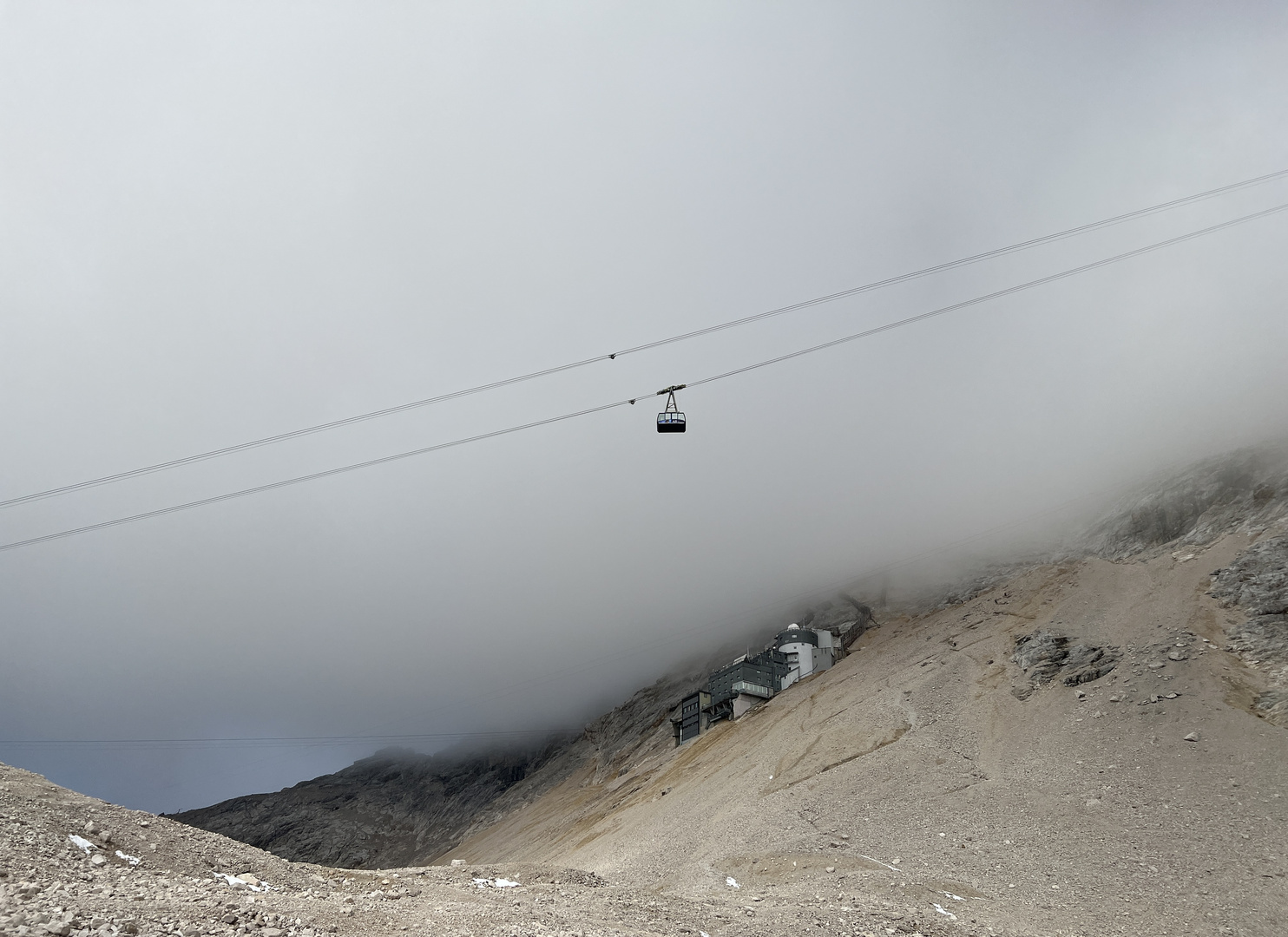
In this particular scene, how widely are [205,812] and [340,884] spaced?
162 m

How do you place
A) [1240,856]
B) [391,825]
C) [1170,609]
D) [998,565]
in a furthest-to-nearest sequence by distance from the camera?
[391,825], [998,565], [1170,609], [1240,856]

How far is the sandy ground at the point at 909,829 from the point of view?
17.2 m

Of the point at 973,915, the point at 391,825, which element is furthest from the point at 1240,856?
the point at 391,825

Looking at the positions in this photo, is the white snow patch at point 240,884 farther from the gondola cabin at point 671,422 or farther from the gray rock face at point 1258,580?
the gray rock face at point 1258,580

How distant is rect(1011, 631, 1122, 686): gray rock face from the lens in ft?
158

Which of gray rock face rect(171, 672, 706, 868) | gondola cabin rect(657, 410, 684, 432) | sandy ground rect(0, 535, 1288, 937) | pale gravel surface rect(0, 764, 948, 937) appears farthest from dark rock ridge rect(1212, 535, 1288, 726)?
gray rock face rect(171, 672, 706, 868)

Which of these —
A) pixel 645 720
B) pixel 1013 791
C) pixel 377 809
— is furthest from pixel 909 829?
pixel 377 809

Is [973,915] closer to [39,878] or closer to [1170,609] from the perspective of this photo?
[39,878]

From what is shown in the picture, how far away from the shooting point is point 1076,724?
43.5 metres

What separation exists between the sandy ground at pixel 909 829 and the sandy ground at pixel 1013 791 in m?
0.15

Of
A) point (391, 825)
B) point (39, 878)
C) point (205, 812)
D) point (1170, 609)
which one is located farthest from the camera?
point (205, 812)

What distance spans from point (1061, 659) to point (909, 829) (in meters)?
20.9

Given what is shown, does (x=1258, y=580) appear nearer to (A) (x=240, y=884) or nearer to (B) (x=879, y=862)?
(B) (x=879, y=862)

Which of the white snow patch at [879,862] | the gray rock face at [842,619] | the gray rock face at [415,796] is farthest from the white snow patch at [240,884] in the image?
the gray rock face at [415,796]
